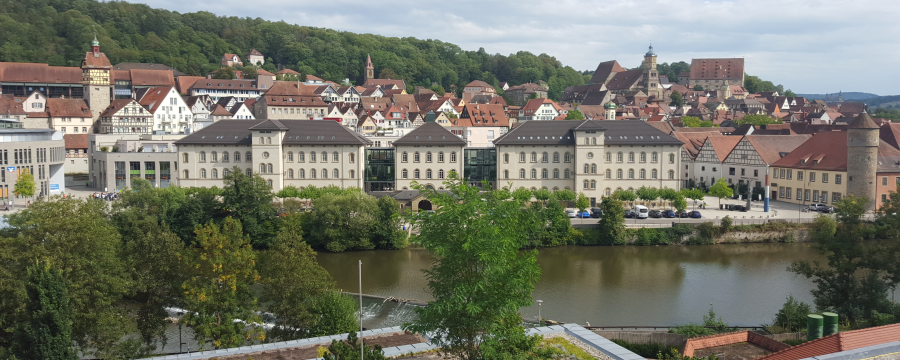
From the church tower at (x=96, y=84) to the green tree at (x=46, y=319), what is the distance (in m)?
65.8

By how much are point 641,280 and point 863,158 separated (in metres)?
22.6

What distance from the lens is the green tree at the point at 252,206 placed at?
38781 mm

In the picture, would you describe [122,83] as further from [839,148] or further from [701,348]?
[701,348]

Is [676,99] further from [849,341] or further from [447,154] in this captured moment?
[849,341]

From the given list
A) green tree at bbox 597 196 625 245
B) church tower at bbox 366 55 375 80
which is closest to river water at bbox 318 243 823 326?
green tree at bbox 597 196 625 245

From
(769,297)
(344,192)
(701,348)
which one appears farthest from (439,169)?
(701,348)

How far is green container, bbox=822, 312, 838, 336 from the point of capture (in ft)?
56.7

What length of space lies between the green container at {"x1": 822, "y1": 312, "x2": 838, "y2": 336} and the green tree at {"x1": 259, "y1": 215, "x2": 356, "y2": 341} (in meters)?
12.3

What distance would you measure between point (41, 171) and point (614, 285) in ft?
134

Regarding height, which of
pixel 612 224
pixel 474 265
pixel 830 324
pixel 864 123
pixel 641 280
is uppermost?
pixel 864 123

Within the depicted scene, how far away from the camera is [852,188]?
4572cm

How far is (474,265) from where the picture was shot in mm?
13883

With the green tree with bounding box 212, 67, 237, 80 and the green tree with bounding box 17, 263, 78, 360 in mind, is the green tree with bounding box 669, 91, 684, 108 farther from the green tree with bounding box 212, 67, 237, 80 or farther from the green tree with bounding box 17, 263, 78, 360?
the green tree with bounding box 17, 263, 78, 360

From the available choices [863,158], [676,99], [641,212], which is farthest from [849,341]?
[676,99]
